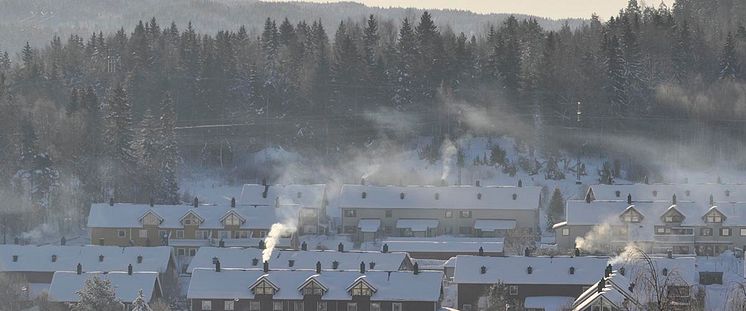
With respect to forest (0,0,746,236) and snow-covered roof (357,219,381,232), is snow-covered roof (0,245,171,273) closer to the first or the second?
snow-covered roof (357,219,381,232)

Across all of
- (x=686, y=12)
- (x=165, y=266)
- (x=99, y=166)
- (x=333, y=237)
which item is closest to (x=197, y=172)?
(x=99, y=166)

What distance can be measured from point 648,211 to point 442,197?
461 inches

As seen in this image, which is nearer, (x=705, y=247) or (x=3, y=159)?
(x=705, y=247)

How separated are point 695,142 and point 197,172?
30097mm

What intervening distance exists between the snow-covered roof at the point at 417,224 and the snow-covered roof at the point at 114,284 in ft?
66.6

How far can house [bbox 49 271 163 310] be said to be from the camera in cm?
6962

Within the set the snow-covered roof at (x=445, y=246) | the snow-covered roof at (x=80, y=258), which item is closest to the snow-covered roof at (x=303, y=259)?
the snow-covered roof at (x=80, y=258)

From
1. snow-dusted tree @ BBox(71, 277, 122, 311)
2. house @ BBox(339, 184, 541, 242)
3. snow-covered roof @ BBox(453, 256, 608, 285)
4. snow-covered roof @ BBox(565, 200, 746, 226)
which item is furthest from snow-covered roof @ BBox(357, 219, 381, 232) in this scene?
snow-dusted tree @ BBox(71, 277, 122, 311)

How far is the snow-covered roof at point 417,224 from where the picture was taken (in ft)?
293

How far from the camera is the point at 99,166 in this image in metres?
96.4

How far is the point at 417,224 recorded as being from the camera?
8981 cm

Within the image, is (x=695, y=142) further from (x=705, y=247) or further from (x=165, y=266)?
(x=165, y=266)

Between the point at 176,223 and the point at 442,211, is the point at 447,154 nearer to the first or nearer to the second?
the point at 442,211

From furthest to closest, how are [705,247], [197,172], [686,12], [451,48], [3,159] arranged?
[686,12] < [451,48] < [197,172] < [3,159] < [705,247]
